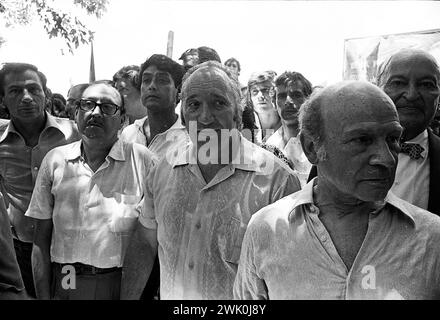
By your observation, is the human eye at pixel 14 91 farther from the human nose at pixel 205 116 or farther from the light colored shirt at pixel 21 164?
the human nose at pixel 205 116

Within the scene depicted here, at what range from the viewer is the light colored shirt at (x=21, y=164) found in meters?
2.55

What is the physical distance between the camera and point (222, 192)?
6.26 ft

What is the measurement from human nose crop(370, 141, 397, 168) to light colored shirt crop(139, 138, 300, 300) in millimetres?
584

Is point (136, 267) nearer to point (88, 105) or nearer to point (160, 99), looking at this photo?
point (88, 105)

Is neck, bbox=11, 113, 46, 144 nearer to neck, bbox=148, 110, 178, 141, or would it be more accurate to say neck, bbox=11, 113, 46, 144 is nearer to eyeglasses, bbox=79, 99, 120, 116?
eyeglasses, bbox=79, 99, 120, 116

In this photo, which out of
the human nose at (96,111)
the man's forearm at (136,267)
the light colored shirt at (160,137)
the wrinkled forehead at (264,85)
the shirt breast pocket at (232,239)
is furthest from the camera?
the wrinkled forehead at (264,85)

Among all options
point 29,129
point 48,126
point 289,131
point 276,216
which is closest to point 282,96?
point 289,131

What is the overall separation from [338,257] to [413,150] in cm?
79

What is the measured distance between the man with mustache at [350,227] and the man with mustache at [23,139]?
1.58 metres

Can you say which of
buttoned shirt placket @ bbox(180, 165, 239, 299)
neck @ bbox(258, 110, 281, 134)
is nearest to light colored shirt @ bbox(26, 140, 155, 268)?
→ buttoned shirt placket @ bbox(180, 165, 239, 299)

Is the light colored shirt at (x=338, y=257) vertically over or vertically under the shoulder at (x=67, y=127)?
under

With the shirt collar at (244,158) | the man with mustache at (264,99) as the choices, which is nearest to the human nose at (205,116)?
the shirt collar at (244,158)

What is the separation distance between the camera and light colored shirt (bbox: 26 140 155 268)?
7.14ft

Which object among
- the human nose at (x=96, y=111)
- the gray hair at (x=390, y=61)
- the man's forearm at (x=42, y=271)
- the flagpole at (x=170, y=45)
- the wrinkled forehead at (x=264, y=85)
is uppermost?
the flagpole at (x=170, y=45)
